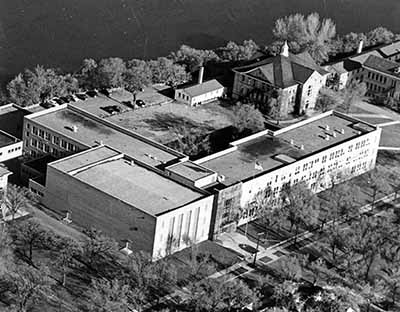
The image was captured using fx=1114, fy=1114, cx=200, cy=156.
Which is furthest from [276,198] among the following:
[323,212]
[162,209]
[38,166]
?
[38,166]

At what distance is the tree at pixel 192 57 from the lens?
354ft

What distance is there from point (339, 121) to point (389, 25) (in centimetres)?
4486

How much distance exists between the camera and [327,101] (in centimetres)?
10150

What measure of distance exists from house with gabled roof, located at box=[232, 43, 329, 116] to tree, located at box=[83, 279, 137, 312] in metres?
34.4

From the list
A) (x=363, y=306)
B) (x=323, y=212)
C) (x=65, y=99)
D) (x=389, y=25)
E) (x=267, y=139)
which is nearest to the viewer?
(x=363, y=306)

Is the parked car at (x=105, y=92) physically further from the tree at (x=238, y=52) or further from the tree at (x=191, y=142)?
the tree at (x=238, y=52)

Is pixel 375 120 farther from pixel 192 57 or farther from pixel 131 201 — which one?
pixel 131 201

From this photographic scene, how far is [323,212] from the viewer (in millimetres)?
83500

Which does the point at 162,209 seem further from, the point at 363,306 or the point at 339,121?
the point at 339,121

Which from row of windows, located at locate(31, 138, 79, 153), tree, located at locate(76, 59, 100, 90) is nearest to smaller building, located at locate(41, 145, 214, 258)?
row of windows, located at locate(31, 138, 79, 153)

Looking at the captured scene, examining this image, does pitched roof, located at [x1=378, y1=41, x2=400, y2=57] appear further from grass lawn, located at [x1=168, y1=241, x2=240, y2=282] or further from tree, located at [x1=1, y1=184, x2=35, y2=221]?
tree, located at [x1=1, y1=184, x2=35, y2=221]

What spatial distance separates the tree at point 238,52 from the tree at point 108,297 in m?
44.7

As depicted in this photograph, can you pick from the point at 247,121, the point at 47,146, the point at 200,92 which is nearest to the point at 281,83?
the point at 200,92

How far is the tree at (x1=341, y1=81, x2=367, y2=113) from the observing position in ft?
336
